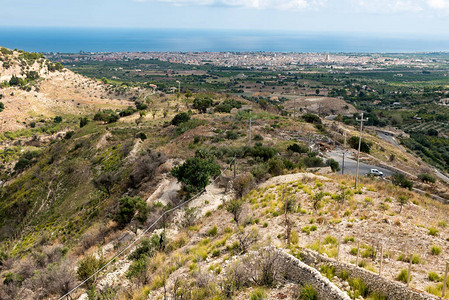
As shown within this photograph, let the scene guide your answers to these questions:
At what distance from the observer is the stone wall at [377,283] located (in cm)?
654

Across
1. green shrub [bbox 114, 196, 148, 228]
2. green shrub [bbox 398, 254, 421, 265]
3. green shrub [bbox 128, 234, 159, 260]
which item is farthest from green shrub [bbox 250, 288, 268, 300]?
green shrub [bbox 114, 196, 148, 228]

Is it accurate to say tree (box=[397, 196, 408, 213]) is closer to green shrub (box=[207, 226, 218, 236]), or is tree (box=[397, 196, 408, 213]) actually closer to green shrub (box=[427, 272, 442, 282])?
green shrub (box=[427, 272, 442, 282])

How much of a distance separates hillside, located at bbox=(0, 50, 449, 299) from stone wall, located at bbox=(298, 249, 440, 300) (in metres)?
0.04

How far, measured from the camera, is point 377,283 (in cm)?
716

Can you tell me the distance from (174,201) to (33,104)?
197ft

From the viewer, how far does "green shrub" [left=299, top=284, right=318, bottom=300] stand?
735 centimetres

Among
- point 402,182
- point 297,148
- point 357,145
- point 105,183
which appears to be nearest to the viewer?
point 402,182

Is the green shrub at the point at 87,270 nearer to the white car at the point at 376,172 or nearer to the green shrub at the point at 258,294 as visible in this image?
the green shrub at the point at 258,294

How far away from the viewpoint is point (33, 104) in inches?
2493

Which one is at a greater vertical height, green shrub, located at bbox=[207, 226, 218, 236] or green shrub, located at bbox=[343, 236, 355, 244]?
green shrub, located at bbox=[343, 236, 355, 244]

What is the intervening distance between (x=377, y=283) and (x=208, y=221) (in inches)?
375

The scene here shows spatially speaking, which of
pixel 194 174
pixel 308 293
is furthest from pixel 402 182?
pixel 308 293

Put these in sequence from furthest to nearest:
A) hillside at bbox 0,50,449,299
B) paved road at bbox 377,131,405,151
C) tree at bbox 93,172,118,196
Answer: paved road at bbox 377,131,405,151 < tree at bbox 93,172,118,196 < hillside at bbox 0,50,449,299

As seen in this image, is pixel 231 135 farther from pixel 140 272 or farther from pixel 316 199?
pixel 140 272
